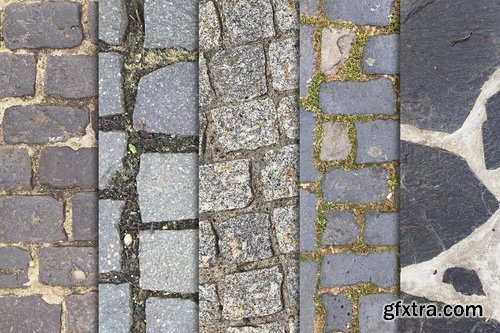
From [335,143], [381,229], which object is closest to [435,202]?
[381,229]

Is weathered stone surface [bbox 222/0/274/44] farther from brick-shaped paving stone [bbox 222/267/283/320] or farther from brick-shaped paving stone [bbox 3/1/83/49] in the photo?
brick-shaped paving stone [bbox 222/267/283/320]

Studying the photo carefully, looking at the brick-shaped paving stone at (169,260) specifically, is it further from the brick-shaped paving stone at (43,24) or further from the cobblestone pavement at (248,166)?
the brick-shaped paving stone at (43,24)

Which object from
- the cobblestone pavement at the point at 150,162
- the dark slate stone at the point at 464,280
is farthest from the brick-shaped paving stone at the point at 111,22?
the dark slate stone at the point at 464,280

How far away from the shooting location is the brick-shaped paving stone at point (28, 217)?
7.77 feet

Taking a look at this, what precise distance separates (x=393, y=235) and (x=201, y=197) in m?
0.84

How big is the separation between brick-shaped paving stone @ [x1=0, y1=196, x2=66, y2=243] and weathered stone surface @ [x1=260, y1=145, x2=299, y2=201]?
0.98m

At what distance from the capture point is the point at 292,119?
2.21 m

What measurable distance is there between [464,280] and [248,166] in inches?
40.3

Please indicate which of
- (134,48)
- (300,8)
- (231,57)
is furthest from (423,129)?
(134,48)

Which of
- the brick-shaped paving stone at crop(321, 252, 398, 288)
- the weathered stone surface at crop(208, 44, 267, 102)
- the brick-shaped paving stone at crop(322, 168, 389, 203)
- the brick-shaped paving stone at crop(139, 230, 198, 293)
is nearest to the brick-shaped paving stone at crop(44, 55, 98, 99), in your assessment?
the weathered stone surface at crop(208, 44, 267, 102)

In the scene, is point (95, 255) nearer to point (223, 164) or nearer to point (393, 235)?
point (223, 164)

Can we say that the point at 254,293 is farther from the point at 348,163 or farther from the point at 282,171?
the point at 348,163

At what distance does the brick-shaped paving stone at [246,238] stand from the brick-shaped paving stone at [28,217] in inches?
31.0

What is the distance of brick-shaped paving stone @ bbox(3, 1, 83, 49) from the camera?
2.36 m
